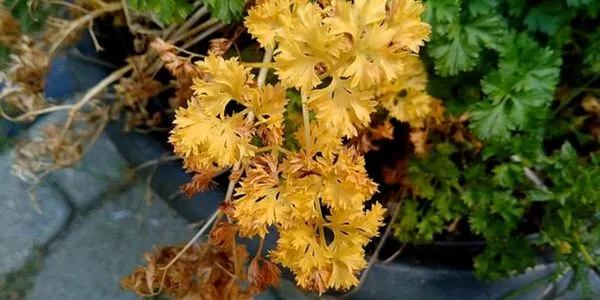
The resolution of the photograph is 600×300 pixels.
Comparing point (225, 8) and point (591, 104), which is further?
point (591, 104)

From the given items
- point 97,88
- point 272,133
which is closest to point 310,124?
point 272,133

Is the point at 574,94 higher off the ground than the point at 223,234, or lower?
lower

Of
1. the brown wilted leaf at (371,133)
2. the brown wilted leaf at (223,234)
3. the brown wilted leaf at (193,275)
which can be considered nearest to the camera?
the brown wilted leaf at (223,234)

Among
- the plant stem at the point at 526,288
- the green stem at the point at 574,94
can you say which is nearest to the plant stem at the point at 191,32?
the green stem at the point at 574,94

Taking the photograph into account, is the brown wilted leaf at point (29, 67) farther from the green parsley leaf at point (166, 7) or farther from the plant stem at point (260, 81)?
the plant stem at point (260, 81)

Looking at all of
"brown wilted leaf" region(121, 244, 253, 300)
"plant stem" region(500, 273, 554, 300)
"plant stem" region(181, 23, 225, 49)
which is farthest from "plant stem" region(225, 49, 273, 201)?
"plant stem" region(500, 273, 554, 300)

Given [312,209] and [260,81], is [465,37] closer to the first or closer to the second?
[260,81]

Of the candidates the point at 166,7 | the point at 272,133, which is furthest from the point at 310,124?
→ the point at 166,7

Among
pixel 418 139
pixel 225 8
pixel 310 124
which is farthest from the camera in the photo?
pixel 418 139

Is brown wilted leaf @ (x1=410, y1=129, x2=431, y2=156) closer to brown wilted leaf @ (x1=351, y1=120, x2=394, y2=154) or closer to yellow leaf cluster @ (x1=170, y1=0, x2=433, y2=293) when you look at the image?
brown wilted leaf @ (x1=351, y1=120, x2=394, y2=154)

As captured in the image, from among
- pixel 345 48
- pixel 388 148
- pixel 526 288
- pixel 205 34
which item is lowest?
pixel 526 288

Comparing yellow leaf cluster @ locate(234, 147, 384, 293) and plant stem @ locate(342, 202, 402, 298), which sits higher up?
yellow leaf cluster @ locate(234, 147, 384, 293)

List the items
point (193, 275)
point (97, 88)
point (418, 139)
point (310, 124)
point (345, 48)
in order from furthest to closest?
point (97, 88)
point (418, 139)
point (193, 275)
point (310, 124)
point (345, 48)
